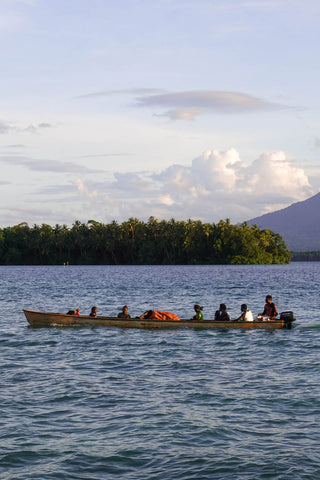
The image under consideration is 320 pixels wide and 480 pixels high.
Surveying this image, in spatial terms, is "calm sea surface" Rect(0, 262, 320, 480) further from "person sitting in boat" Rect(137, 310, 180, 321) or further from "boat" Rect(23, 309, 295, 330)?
"person sitting in boat" Rect(137, 310, 180, 321)

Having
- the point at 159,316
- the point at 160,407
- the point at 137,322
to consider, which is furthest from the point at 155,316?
the point at 160,407

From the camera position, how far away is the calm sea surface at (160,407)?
1312cm

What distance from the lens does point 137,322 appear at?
3397cm

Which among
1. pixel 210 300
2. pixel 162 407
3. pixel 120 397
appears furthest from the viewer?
pixel 210 300

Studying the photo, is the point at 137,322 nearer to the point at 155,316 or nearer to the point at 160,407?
the point at 155,316

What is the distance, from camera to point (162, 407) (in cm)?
1733

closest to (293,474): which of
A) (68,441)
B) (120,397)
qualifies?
(68,441)

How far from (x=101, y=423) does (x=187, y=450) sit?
2799 millimetres

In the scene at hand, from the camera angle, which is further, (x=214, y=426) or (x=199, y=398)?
(x=199, y=398)

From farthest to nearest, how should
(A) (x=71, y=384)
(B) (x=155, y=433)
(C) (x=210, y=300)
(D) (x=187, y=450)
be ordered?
(C) (x=210, y=300), (A) (x=71, y=384), (B) (x=155, y=433), (D) (x=187, y=450)

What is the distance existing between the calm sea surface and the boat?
85 cm

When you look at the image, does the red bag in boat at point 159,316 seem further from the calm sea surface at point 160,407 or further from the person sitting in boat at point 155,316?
the calm sea surface at point 160,407

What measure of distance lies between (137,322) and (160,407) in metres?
16.7

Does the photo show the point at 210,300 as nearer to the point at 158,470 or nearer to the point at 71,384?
the point at 71,384
